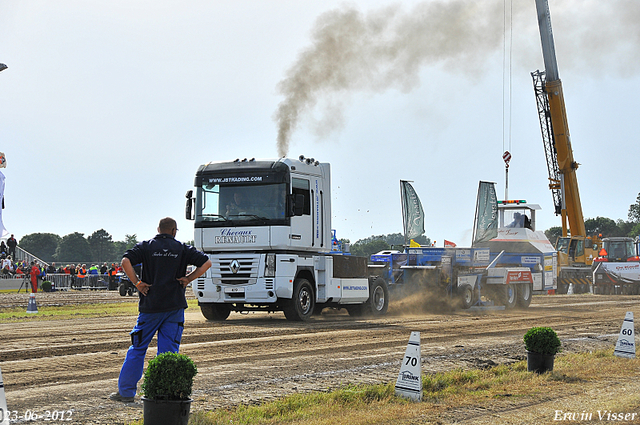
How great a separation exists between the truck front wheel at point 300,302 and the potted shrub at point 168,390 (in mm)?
A: 10728

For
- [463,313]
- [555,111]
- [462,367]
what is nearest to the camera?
[462,367]

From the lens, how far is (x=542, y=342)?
948 cm

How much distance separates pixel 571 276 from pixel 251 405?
108 ft

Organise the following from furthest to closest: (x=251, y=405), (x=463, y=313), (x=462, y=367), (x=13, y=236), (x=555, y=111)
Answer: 1. (x=13, y=236)
2. (x=555, y=111)
3. (x=463, y=313)
4. (x=462, y=367)
5. (x=251, y=405)

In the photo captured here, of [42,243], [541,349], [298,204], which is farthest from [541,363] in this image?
[42,243]

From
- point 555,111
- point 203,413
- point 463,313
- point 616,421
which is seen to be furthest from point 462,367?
point 555,111

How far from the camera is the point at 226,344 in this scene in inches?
483

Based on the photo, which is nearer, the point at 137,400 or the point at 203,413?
the point at 203,413

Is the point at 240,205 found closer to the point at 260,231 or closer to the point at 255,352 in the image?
the point at 260,231

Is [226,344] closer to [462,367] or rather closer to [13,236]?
[462,367]

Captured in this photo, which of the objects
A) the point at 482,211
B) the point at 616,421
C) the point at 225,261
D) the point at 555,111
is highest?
the point at 555,111

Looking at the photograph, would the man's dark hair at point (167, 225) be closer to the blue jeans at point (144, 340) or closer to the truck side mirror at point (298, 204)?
the blue jeans at point (144, 340)

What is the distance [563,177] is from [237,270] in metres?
23.6

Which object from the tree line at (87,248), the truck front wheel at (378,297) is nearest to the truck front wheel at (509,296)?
the truck front wheel at (378,297)
